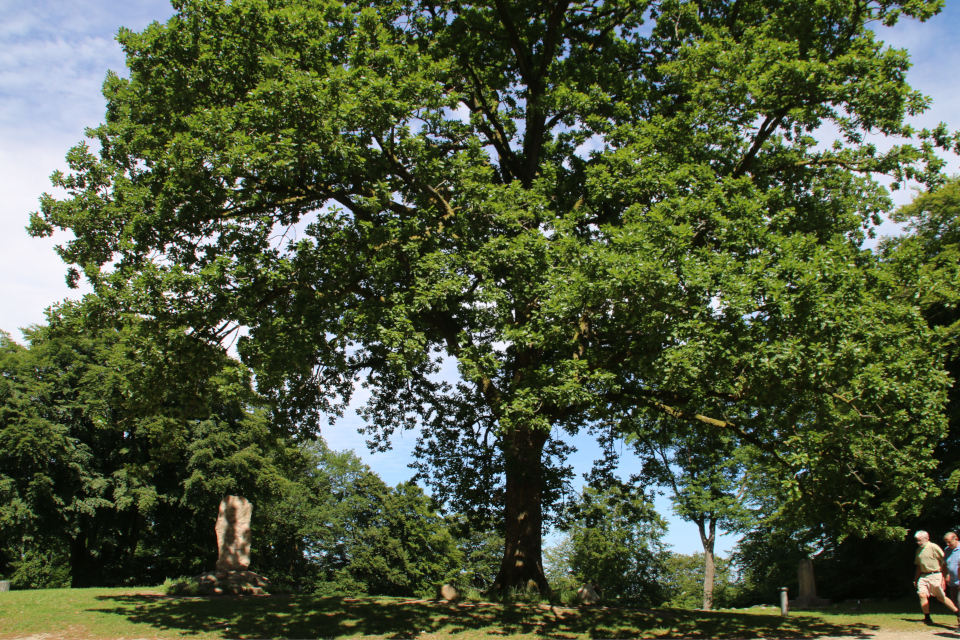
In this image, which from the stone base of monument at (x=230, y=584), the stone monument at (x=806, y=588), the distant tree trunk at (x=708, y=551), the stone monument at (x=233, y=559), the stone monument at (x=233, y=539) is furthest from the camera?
the distant tree trunk at (x=708, y=551)

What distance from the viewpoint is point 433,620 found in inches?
398

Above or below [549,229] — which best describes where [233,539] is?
below

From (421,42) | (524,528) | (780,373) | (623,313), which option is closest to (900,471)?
(780,373)

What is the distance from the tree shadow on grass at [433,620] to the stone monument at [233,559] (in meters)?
2.49

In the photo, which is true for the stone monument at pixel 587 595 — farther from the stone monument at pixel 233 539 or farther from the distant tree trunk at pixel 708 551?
the distant tree trunk at pixel 708 551

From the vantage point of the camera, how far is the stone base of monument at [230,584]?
14680 mm

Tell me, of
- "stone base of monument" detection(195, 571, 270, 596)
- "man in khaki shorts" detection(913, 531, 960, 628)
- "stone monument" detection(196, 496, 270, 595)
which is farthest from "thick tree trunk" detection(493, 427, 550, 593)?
"stone monument" detection(196, 496, 270, 595)

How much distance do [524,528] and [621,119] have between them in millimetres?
8858

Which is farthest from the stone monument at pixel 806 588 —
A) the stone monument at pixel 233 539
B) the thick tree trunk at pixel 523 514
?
the stone monument at pixel 233 539

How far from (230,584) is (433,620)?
7.59 meters

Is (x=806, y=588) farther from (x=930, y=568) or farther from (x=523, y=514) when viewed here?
(x=523, y=514)

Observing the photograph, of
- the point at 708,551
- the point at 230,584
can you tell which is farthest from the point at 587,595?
the point at 708,551

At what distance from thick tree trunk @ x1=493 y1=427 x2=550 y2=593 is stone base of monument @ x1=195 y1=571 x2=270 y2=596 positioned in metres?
6.68

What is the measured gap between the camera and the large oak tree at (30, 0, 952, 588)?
867 centimetres
